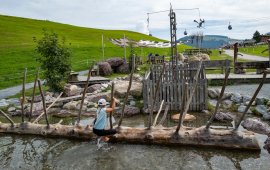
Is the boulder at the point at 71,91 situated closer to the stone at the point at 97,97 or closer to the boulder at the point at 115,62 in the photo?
the stone at the point at 97,97

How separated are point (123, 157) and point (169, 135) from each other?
2114 millimetres

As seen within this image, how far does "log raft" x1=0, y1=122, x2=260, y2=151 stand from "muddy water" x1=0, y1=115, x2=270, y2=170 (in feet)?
0.82

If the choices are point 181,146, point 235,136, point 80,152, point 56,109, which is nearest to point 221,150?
point 235,136

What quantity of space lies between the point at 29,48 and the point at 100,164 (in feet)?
144

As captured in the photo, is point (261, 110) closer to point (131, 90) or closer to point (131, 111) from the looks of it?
point (131, 111)

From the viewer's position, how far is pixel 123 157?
39.9 feet

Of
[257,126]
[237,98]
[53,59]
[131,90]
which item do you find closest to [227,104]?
[237,98]

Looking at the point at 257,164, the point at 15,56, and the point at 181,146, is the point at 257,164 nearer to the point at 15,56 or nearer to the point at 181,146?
the point at 181,146

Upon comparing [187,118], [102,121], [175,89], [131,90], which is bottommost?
[187,118]

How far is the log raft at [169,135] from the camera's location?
12.2m

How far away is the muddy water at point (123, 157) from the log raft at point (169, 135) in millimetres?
250

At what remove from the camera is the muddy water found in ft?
36.9

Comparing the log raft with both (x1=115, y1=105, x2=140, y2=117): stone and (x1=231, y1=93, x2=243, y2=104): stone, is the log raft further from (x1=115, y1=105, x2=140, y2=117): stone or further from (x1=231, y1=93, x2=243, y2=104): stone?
(x1=231, y1=93, x2=243, y2=104): stone

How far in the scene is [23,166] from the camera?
11.8 metres
